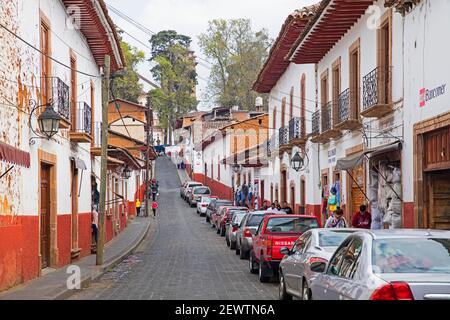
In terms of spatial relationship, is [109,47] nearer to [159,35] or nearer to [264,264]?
[264,264]

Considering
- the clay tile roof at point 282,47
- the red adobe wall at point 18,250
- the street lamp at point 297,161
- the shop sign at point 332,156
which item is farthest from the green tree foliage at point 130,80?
the red adobe wall at point 18,250

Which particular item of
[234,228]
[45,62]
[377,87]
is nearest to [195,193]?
[234,228]

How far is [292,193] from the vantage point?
3428cm

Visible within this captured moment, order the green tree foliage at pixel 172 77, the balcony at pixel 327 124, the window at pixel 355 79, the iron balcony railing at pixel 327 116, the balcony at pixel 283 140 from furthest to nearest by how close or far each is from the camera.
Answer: the green tree foliage at pixel 172 77 < the balcony at pixel 283 140 < the iron balcony railing at pixel 327 116 < the balcony at pixel 327 124 < the window at pixel 355 79

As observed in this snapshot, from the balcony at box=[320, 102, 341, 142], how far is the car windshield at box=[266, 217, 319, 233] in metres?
6.16

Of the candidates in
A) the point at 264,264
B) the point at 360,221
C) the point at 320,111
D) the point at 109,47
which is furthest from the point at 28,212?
the point at 320,111

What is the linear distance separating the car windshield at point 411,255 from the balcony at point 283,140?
24.0 m

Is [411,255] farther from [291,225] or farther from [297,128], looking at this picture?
[297,128]

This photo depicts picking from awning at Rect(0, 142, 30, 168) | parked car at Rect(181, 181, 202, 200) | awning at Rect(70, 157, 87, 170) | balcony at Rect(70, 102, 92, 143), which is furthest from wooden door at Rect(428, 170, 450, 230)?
parked car at Rect(181, 181, 202, 200)

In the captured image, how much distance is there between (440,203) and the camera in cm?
1598

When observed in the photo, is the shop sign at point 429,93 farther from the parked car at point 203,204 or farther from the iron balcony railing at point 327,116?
the parked car at point 203,204

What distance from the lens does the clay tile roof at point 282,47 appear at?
25844mm

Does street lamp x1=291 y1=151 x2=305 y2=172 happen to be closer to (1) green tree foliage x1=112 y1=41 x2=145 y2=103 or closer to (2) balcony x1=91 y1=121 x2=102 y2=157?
(2) balcony x1=91 y1=121 x2=102 y2=157

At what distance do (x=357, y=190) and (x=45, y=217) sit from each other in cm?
897
